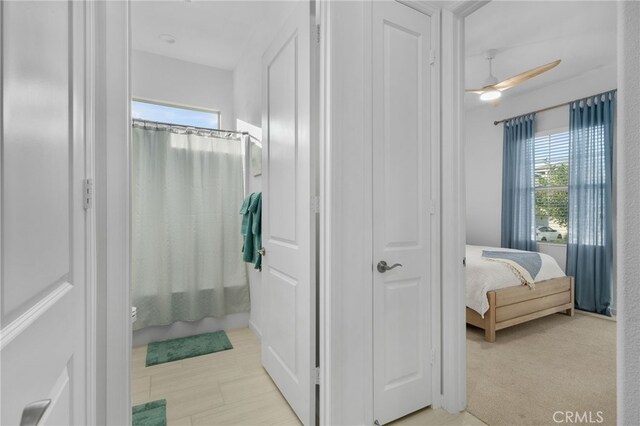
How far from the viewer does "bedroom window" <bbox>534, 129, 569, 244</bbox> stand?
410 cm

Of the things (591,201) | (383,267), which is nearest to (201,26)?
(383,267)

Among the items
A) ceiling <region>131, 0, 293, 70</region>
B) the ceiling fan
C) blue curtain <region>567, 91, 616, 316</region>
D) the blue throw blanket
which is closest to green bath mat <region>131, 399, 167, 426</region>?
ceiling <region>131, 0, 293, 70</region>

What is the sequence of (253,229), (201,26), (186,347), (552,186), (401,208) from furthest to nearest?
(552,186) < (201,26) < (186,347) < (253,229) < (401,208)

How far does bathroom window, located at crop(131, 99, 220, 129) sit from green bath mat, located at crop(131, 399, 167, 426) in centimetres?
254

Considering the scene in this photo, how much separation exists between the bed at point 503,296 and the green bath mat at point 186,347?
2281 millimetres

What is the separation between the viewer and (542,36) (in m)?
3.02

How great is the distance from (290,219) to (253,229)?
2.62 ft

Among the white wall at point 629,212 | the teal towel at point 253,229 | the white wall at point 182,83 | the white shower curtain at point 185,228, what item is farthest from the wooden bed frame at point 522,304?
the white wall at point 182,83

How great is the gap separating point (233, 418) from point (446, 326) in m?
1.33

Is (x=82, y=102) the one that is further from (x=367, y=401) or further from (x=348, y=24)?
(x=367, y=401)

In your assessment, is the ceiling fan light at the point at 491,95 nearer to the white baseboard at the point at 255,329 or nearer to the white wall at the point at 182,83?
the white wall at the point at 182,83

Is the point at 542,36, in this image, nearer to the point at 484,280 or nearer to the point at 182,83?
the point at 484,280

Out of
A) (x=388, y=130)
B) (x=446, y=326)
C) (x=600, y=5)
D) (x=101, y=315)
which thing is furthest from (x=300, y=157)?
(x=600, y=5)

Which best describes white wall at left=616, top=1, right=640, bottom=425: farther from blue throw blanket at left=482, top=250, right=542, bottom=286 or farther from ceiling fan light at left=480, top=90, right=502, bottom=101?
ceiling fan light at left=480, top=90, right=502, bottom=101
